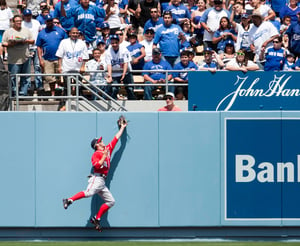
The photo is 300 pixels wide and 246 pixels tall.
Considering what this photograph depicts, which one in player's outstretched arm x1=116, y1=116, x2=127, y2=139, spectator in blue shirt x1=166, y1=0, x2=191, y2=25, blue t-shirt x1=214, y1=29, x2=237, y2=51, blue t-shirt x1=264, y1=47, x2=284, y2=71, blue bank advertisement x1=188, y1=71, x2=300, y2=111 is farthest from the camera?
spectator in blue shirt x1=166, y1=0, x2=191, y2=25

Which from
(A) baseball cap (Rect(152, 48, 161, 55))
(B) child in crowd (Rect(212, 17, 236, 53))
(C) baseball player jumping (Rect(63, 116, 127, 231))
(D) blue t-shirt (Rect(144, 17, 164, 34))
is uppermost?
(D) blue t-shirt (Rect(144, 17, 164, 34))

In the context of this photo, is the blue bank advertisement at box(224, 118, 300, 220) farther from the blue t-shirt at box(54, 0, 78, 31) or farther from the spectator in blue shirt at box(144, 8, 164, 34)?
the blue t-shirt at box(54, 0, 78, 31)

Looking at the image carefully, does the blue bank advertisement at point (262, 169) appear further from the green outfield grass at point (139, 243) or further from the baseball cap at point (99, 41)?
the baseball cap at point (99, 41)

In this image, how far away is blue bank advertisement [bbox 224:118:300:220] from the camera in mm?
15750

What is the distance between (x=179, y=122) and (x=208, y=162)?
2.83ft

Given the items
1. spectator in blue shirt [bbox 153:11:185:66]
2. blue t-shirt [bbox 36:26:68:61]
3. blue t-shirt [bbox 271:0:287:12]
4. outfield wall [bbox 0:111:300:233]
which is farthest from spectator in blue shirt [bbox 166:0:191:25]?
outfield wall [bbox 0:111:300:233]

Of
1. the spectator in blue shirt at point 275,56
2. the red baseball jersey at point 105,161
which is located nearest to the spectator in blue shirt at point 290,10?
the spectator in blue shirt at point 275,56

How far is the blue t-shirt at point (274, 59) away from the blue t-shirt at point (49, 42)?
4631 millimetres

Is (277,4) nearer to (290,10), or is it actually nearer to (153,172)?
(290,10)

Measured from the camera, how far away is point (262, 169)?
51.8ft

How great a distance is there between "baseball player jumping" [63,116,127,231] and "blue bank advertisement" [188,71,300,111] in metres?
2.36

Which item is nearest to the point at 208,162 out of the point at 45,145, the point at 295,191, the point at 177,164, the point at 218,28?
the point at 177,164

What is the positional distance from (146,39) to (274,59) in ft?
11.0

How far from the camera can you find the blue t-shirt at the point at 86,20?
21609 mm
